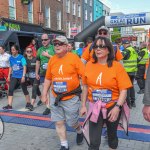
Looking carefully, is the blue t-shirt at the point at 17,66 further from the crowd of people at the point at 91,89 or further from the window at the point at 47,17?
the window at the point at 47,17

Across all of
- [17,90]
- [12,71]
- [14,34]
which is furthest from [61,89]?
[14,34]

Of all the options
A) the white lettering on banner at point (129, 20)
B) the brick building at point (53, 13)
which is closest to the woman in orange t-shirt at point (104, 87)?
the white lettering on banner at point (129, 20)

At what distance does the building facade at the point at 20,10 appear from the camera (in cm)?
1947

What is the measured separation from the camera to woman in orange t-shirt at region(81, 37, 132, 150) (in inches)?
127

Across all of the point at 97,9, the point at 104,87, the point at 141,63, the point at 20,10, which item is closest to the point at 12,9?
the point at 20,10

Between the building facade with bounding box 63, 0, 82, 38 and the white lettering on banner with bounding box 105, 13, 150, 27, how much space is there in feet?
68.7

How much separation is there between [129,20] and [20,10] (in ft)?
46.6

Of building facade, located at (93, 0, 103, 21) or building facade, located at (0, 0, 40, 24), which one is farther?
building facade, located at (93, 0, 103, 21)

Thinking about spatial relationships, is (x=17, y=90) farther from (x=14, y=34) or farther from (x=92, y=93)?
(x=92, y=93)

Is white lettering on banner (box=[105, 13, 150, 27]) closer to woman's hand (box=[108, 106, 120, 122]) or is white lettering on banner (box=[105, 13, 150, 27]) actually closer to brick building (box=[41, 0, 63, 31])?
woman's hand (box=[108, 106, 120, 122])

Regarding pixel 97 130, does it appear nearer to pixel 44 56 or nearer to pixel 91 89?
pixel 91 89

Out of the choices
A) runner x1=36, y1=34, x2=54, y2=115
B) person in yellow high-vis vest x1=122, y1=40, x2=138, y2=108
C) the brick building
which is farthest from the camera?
the brick building

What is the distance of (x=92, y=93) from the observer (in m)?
3.36

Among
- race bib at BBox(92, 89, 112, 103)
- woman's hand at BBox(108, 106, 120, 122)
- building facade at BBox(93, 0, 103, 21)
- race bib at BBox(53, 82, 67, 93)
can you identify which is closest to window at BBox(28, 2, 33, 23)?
race bib at BBox(53, 82, 67, 93)
